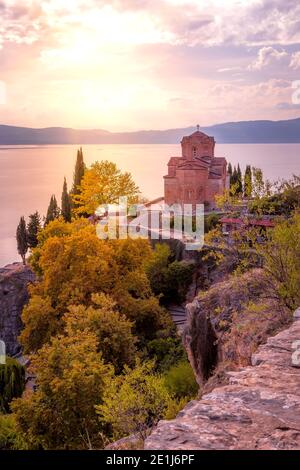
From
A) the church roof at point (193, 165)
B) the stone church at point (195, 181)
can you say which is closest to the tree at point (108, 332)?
the stone church at point (195, 181)

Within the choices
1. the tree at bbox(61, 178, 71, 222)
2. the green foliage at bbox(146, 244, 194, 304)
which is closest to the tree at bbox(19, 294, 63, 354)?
the green foliage at bbox(146, 244, 194, 304)

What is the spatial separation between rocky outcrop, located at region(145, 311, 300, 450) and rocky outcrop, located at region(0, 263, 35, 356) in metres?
23.9

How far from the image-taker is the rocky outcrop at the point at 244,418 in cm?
454

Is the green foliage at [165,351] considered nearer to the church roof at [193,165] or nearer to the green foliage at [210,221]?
the green foliage at [210,221]

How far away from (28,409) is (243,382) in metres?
7.16

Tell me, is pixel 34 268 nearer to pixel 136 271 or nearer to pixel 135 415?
pixel 136 271

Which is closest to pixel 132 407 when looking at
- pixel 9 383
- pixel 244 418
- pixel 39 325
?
pixel 244 418

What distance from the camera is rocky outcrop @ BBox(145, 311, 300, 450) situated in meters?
4.54


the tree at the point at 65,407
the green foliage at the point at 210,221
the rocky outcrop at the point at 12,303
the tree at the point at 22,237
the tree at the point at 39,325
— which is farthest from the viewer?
the tree at the point at 22,237

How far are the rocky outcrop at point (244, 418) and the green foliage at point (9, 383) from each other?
1613cm

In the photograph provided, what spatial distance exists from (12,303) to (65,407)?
18698mm

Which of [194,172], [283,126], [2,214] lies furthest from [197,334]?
[2,214]

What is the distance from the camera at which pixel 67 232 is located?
83.6ft
